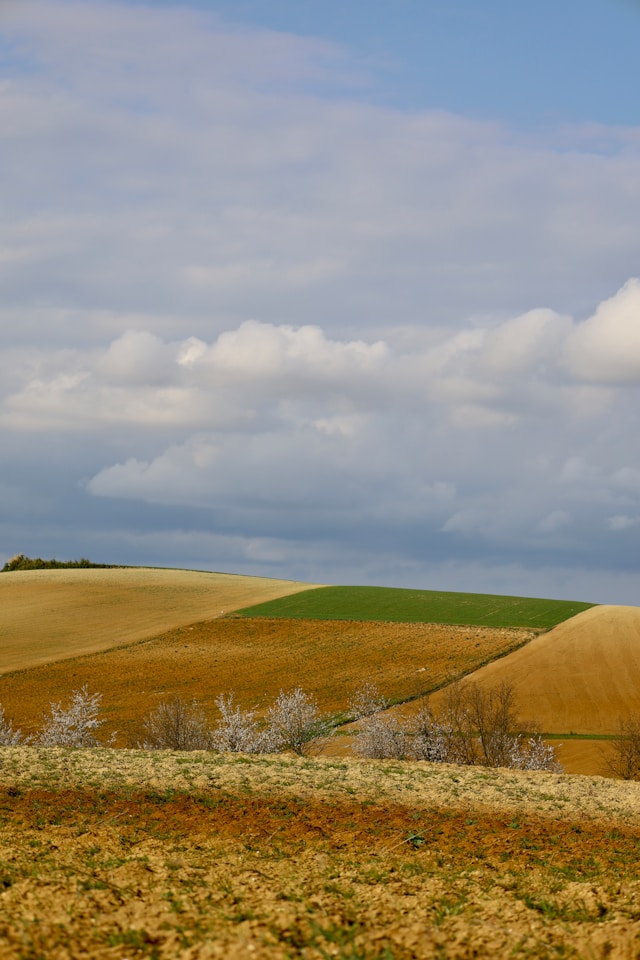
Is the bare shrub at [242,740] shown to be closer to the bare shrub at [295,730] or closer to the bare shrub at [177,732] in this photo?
the bare shrub at [295,730]

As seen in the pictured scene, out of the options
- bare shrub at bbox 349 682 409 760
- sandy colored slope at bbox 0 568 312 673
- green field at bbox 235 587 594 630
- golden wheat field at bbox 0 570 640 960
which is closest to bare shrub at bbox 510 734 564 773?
bare shrub at bbox 349 682 409 760

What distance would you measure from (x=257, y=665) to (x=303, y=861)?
Answer: 56.4 metres

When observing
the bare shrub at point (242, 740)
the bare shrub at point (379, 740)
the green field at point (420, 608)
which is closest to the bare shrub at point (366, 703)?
the bare shrub at point (379, 740)

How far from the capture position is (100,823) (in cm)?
1641

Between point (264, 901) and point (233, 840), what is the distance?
Result: 5051 millimetres

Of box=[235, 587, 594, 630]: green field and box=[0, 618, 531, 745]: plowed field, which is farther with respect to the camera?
box=[235, 587, 594, 630]: green field

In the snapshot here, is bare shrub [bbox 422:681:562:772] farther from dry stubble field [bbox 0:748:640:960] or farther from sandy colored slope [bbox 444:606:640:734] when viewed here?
dry stubble field [bbox 0:748:640:960]

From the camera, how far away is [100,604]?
307 feet

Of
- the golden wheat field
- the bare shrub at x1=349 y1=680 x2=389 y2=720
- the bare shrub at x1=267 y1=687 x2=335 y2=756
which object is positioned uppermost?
the golden wheat field

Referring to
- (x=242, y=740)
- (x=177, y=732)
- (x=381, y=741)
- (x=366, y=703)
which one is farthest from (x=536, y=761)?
(x=366, y=703)

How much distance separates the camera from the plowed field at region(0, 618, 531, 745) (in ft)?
196

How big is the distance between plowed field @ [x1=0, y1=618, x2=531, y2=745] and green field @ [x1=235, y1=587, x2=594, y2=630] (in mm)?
3815

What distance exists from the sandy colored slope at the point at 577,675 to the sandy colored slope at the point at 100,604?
32.4 meters

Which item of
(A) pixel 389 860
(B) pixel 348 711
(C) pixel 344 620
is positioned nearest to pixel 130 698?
(B) pixel 348 711
